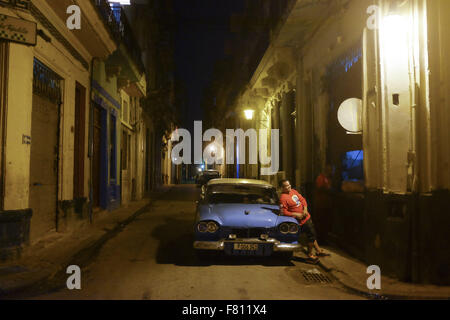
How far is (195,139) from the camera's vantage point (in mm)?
60219

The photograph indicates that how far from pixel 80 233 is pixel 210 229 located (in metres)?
4.73

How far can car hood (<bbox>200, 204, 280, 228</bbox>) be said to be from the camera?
21.0 ft

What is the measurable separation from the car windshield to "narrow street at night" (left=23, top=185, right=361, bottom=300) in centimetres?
119

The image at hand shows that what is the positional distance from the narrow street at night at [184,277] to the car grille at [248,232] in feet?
1.74

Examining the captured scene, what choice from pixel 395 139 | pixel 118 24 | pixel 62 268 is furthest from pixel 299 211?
pixel 118 24

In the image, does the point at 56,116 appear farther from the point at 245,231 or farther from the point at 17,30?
the point at 245,231

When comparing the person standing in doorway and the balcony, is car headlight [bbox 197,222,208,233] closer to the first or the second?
the person standing in doorway

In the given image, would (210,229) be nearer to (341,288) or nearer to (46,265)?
(341,288)

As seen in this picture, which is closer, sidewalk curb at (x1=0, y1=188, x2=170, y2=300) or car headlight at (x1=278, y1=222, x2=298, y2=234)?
sidewalk curb at (x1=0, y1=188, x2=170, y2=300)

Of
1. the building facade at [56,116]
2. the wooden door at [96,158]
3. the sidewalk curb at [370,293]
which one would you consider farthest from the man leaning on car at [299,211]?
the wooden door at [96,158]

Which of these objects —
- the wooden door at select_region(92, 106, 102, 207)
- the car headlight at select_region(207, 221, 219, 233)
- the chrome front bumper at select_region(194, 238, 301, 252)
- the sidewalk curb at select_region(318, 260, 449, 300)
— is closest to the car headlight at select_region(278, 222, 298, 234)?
the chrome front bumper at select_region(194, 238, 301, 252)

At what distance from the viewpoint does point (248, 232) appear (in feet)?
21.0
